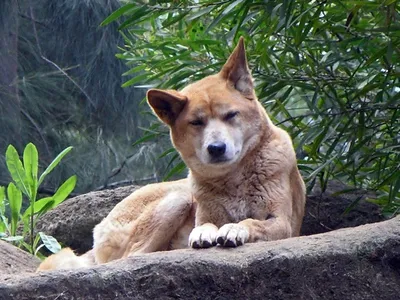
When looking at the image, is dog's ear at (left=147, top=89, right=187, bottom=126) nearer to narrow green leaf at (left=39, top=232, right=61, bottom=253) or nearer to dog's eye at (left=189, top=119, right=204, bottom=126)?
dog's eye at (left=189, top=119, right=204, bottom=126)

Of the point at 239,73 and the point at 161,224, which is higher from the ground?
the point at 239,73

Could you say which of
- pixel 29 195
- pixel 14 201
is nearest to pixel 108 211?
pixel 29 195

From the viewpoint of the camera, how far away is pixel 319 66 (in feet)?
16.7

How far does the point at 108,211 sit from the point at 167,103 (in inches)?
68.4

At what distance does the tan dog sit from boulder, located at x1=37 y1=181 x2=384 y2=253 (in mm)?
1060

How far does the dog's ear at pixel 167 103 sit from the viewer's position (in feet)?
14.0

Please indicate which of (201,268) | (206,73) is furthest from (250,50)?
(201,268)

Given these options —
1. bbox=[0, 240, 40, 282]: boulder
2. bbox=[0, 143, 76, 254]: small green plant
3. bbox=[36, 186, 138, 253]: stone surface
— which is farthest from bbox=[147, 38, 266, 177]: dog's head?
bbox=[36, 186, 138, 253]: stone surface

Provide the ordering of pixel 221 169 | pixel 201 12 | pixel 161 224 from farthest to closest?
pixel 201 12 < pixel 161 224 < pixel 221 169

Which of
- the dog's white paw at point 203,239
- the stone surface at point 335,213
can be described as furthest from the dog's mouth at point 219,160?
the stone surface at point 335,213

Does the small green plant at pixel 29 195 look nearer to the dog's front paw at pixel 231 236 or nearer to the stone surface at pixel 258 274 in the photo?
the dog's front paw at pixel 231 236

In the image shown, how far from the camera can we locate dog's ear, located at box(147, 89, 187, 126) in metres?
4.26

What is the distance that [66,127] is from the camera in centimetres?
839

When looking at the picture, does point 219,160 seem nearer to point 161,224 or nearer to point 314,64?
point 161,224
